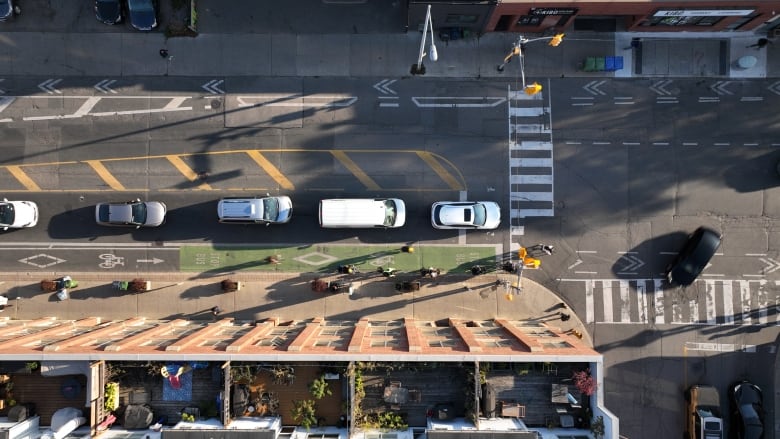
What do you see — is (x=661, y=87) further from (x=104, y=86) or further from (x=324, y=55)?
(x=104, y=86)

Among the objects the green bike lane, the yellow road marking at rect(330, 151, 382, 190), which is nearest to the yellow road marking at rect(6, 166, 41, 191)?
the green bike lane

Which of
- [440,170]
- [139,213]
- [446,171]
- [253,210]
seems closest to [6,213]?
[139,213]

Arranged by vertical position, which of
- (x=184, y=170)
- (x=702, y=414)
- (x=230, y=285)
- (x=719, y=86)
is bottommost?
(x=702, y=414)

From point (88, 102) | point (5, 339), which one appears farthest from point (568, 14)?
point (5, 339)

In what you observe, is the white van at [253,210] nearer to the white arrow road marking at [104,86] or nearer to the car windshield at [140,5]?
the white arrow road marking at [104,86]

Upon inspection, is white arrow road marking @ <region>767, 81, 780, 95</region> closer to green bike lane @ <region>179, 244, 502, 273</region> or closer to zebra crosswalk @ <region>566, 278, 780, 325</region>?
zebra crosswalk @ <region>566, 278, 780, 325</region>

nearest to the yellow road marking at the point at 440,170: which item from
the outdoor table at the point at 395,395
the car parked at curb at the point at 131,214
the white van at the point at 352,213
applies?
the white van at the point at 352,213
